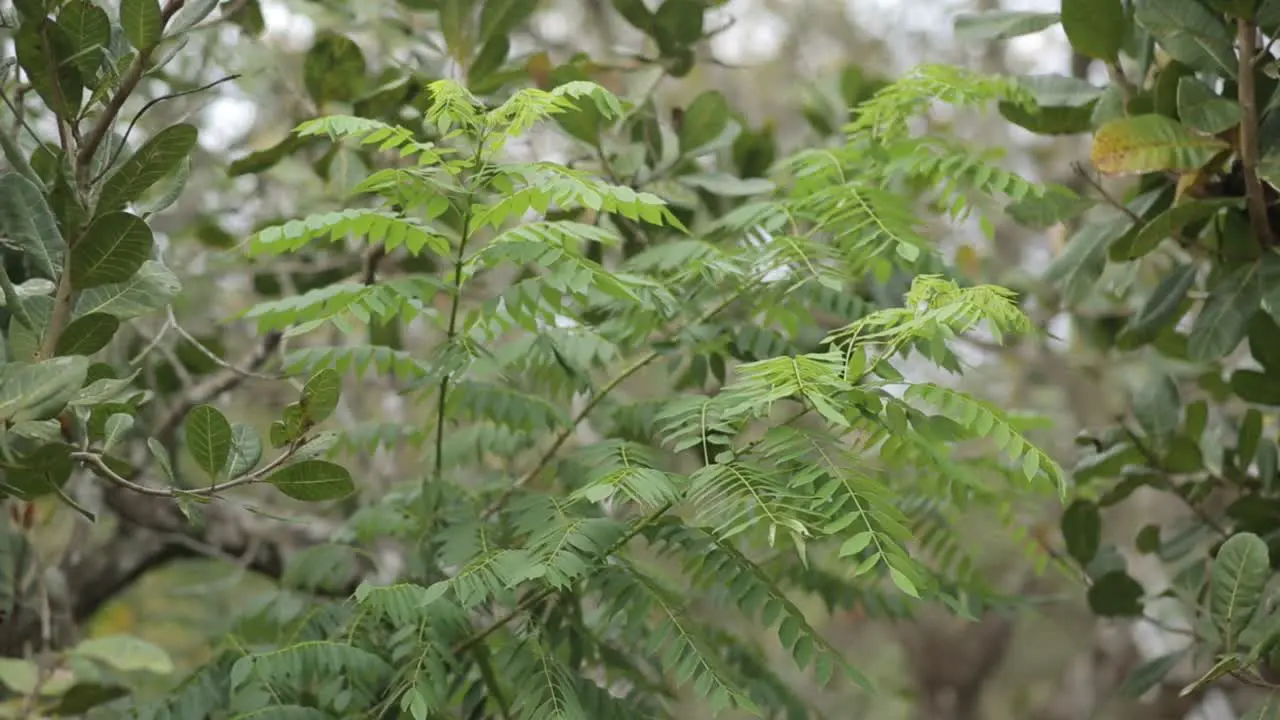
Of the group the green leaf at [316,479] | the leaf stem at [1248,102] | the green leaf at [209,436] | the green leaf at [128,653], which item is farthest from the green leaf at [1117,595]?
the green leaf at [128,653]

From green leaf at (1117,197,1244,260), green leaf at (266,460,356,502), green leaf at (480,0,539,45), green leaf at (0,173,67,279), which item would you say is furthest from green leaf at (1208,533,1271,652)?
green leaf at (0,173,67,279)

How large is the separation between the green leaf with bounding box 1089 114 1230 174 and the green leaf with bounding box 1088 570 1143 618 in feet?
2.14

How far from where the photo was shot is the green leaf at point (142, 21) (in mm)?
1154

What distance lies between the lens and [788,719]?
1609 mm

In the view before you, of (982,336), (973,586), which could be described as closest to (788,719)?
(973,586)

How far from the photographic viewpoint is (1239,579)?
4.42 ft

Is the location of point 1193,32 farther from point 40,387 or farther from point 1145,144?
point 40,387

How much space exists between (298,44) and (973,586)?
3454 mm

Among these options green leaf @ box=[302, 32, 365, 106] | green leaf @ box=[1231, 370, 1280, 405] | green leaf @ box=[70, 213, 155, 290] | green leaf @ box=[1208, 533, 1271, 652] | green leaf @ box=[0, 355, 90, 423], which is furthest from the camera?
green leaf @ box=[302, 32, 365, 106]

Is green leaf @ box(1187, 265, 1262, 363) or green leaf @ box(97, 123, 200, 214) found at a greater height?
green leaf @ box(97, 123, 200, 214)

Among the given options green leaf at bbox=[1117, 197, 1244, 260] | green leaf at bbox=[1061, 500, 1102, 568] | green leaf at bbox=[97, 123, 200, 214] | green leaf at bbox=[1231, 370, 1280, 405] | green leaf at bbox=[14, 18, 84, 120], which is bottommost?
green leaf at bbox=[1061, 500, 1102, 568]

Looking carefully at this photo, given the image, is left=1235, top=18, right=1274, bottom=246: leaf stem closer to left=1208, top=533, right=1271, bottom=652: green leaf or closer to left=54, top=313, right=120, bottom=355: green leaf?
left=1208, top=533, right=1271, bottom=652: green leaf

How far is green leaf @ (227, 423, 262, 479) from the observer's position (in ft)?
3.93

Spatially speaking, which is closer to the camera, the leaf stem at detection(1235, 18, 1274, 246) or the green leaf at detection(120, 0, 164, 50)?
the green leaf at detection(120, 0, 164, 50)
